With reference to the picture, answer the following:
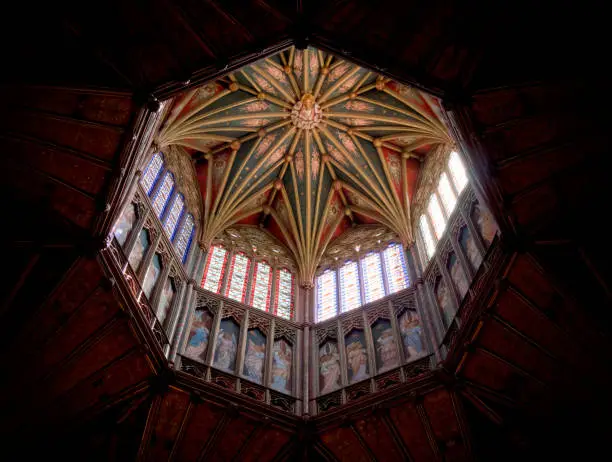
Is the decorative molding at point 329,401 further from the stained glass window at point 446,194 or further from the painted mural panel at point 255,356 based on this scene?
the stained glass window at point 446,194

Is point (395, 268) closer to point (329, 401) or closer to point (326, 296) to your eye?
point (326, 296)

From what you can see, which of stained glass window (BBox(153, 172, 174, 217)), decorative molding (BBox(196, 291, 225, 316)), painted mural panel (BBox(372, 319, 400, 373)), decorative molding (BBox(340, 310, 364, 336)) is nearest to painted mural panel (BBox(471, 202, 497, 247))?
painted mural panel (BBox(372, 319, 400, 373))

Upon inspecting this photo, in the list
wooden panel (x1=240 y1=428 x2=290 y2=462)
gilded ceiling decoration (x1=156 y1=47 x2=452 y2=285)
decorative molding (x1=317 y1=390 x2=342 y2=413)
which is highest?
gilded ceiling decoration (x1=156 y1=47 x2=452 y2=285)

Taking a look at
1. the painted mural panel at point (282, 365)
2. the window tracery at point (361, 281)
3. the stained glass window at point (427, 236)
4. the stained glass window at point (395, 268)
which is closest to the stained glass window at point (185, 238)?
the painted mural panel at point (282, 365)

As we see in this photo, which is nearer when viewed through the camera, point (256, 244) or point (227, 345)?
point (227, 345)

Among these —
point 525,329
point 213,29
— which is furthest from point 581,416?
point 213,29

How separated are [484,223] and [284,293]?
7.55 meters

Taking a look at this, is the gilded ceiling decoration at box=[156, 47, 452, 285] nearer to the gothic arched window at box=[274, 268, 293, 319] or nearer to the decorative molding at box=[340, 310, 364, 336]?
the gothic arched window at box=[274, 268, 293, 319]

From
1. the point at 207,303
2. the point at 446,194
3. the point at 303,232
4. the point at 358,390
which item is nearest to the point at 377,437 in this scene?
the point at 358,390

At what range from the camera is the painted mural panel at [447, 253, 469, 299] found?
15.4 metres

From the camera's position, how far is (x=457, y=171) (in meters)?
18.2

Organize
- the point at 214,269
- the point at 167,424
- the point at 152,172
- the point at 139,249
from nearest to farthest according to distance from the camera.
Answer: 1. the point at 167,424
2. the point at 139,249
3. the point at 152,172
4. the point at 214,269

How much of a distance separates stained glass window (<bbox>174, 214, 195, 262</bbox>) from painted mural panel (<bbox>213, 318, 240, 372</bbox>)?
2.65 meters

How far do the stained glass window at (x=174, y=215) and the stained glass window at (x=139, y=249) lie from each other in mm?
1520
